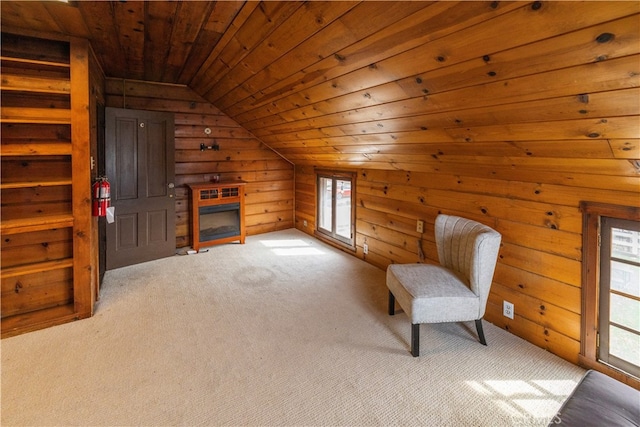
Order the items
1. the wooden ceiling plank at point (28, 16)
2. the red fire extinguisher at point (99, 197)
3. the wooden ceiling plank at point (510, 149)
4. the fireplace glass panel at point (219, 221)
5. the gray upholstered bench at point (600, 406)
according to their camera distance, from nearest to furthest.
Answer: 1. the gray upholstered bench at point (600, 406)
2. the wooden ceiling plank at point (510, 149)
3. the wooden ceiling plank at point (28, 16)
4. the red fire extinguisher at point (99, 197)
5. the fireplace glass panel at point (219, 221)

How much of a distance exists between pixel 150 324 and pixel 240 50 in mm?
2365

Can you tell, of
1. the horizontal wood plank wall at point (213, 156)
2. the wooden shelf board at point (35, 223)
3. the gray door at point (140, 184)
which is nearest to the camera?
the wooden shelf board at point (35, 223)

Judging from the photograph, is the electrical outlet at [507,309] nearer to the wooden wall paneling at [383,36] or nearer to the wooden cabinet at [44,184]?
the wooden wall paneling at [383,36]

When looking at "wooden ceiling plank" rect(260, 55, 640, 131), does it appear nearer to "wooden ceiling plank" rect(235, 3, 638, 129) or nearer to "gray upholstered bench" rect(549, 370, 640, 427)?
"wooden ceiling plank" rect(235, 3, 638, 129)

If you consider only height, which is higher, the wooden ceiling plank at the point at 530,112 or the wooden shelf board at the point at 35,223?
the wooden ceiling plank at the point at 530,112

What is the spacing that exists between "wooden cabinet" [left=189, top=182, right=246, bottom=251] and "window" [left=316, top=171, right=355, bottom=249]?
1.20 metres

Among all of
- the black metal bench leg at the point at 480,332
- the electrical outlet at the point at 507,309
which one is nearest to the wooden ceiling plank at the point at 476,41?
the black metal bench leg at the point at 480,332

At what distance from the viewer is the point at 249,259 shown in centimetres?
444

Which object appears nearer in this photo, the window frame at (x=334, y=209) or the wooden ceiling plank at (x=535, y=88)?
the wooden ceiling plank at (x=535, y=88)

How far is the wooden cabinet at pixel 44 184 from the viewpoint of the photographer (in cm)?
257

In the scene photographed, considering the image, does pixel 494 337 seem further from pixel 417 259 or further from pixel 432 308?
pixel 417 259

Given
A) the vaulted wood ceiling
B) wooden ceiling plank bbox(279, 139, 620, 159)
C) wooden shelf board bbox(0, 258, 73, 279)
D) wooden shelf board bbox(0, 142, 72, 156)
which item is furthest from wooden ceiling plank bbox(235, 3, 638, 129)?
wooden shelf board bbox(0, 258, 73, 279)

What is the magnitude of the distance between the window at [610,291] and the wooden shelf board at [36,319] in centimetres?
382

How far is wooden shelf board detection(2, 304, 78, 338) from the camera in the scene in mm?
2592
